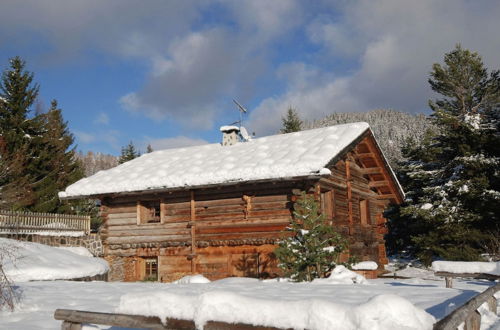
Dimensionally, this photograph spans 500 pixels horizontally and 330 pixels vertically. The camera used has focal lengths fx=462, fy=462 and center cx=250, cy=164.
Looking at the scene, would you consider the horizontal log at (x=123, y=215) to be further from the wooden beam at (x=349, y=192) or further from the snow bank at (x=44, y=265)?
the wooden beam at (x=349, y=192)

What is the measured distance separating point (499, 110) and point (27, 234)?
24.1 metres

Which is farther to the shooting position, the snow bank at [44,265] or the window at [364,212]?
the window at [364,212]

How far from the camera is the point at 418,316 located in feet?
10.3

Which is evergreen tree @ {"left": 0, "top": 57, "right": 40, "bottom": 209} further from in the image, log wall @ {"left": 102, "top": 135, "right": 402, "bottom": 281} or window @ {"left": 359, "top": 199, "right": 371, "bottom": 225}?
window @ {"left": 359, "top": 199, "right": 371, "bottom": 225}

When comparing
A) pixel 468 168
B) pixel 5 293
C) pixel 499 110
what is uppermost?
pixel 499 110

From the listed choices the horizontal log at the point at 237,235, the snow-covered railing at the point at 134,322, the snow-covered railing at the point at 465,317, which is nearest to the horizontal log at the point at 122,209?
the horizontal log at the point at 237,235

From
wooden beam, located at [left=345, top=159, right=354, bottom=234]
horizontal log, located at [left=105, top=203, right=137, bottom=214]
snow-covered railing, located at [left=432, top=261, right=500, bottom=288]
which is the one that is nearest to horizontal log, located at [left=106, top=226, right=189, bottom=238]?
horizontal log, located at [left=105, top=203, right=137, bottom=214]

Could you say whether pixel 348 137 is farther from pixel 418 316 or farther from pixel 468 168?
pixel 418 316

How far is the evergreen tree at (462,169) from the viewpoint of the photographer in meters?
21.0

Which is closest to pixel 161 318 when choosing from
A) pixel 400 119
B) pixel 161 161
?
pixel 161 161

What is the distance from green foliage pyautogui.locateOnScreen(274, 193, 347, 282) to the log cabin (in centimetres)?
162

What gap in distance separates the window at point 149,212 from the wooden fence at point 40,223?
600 centimetres

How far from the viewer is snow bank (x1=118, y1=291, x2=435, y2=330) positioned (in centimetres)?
308

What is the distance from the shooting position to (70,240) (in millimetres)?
22688
